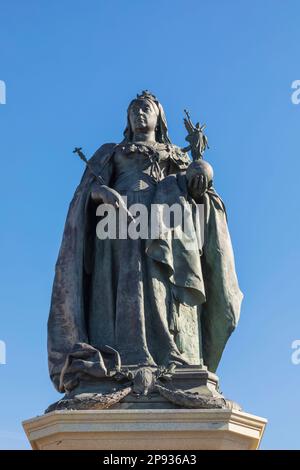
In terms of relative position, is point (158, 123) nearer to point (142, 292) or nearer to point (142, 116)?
point (142, 116)

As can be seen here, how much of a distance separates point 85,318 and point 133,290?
71 cm

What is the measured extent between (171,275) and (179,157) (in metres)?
1.93

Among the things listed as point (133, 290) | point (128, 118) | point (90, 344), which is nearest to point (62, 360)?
point (90, 344)

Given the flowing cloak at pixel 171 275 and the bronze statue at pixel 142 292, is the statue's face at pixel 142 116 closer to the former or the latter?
the bronze statue at pixel 142 292

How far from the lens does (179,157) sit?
13695 millimetres

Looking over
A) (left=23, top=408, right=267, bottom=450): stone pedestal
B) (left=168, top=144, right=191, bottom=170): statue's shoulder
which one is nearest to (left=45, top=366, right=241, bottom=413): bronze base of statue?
(left=23, top=408, right=267, bottom=450): stone pedestal

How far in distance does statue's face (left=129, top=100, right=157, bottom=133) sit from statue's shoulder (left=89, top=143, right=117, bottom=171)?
0.40 m

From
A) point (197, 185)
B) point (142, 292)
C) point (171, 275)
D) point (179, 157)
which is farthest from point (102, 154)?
point (142, 292)

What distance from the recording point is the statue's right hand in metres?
12.8

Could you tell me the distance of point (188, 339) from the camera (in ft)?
40.8

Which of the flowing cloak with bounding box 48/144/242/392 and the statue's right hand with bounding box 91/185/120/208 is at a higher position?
the statue's right hand with bounding box 91/185/120/208

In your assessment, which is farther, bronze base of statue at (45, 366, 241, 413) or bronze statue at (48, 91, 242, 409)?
bronze statue at (48, 91, 242, 409)

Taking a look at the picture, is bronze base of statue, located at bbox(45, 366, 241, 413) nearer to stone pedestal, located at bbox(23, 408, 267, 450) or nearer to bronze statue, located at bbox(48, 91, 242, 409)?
bronze statue, located at bbox(48, 91, 242, 409)
